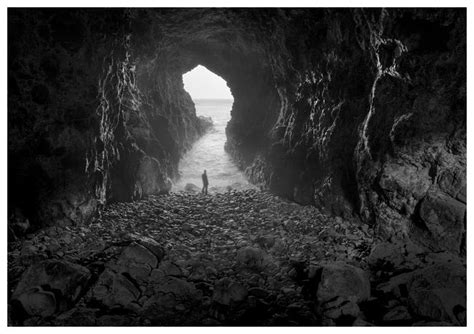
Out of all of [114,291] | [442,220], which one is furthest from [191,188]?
[442,220]

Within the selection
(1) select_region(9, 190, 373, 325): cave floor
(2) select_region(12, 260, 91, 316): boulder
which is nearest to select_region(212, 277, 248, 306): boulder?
(1) select_region(9, 190, 373, 325): cave floor

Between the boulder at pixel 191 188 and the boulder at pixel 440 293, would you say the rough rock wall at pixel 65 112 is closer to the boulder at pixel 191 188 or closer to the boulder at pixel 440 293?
the boulder at pixel 191 188

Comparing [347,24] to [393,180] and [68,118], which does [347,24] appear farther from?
[68,118]

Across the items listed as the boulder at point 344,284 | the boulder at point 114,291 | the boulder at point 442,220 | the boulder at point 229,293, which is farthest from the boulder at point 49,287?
the boulder at point 442,220

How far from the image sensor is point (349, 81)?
750 cm

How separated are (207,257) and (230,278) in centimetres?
103

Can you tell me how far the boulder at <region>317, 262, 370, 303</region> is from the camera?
15.9 ft

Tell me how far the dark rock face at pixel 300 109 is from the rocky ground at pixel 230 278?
74cm

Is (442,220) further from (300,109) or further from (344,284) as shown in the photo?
(300,109)

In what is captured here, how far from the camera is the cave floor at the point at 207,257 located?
465cm

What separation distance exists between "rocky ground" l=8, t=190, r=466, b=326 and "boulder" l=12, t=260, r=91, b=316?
0.05 ft

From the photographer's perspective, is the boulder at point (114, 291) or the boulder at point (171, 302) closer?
the boulder at point (171, 302)

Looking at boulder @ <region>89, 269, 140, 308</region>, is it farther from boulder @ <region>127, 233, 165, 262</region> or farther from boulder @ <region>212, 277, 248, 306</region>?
boulder @ <region>212, 277, 248, 306</region>

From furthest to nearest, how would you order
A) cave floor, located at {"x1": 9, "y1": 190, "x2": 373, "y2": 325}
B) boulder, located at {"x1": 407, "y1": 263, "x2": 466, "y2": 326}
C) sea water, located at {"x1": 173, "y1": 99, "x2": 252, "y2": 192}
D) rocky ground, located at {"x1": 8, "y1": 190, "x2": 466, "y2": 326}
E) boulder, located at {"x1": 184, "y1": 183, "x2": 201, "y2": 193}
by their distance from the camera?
sea water, located at {"x1": 173, "y1": 99, "x2": 252, "y2": 192}
boulder, located at {"x1": 184, "y1": 183, "x2": 201, "y2": 193}
cave floor, located at {"x1": 9, "y1": 190, "x2": 373, "y2": 325}
rocky ground, located at {"x1": 8, "y1": 190, "x2": 466, "y2": 326}
boulder, located at {"x1": 407, "y1": 263, "x2": 466, "y2": 326}
